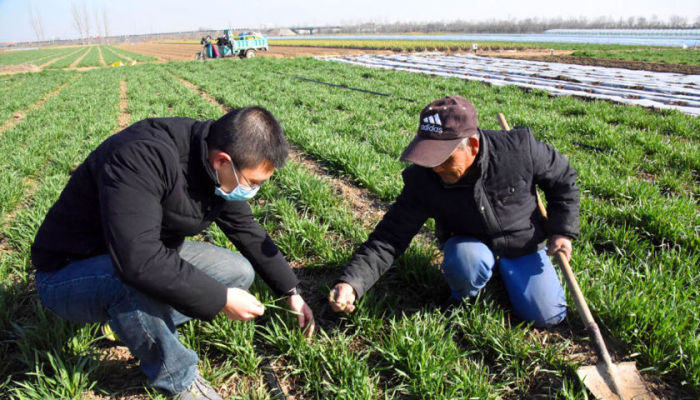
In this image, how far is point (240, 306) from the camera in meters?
1.88

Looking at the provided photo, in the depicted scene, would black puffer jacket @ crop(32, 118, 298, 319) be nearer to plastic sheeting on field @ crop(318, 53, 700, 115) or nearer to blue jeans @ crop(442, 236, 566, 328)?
blue jeans @ crop(442, 236, 566, 328)

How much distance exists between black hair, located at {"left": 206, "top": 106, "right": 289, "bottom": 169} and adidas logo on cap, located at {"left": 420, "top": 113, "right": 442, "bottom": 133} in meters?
0.76

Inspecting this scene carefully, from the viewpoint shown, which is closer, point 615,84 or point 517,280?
point 517,280

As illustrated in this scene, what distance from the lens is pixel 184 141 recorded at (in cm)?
187

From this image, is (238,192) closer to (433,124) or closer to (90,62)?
(433,124)

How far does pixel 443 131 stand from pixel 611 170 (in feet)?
11.5

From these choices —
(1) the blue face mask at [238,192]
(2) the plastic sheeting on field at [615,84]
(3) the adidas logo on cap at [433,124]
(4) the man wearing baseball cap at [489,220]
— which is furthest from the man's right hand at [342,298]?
(2) the plastic sheeting on field at [615,84]

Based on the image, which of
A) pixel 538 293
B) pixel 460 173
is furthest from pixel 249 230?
pixel 538 293

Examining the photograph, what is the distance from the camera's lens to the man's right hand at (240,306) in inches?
73.3

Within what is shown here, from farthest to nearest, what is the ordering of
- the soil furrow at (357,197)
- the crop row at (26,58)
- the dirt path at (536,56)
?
the crop row at (26,58), the dirt path at (536,56), the soil furrow at (357,197)

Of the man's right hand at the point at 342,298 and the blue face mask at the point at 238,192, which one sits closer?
the blue face mask at the point at 238,192

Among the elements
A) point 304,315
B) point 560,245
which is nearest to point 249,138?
point 304,315

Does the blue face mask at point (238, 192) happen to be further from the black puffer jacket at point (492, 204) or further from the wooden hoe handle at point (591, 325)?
the wooden hoe handle at point (591, 325)

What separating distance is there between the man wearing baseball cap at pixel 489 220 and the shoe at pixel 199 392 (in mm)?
724
